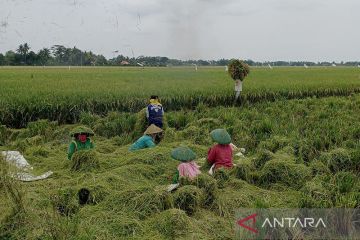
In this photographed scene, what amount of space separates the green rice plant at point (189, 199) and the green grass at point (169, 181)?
0.03ft

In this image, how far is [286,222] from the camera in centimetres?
363

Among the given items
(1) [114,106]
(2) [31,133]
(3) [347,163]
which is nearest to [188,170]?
(3) [347,163]

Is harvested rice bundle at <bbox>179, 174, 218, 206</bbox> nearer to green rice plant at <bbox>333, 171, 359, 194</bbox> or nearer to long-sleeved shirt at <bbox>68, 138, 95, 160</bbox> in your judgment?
green rice plant at <bbox>333, 171, 359, 194</bbox>

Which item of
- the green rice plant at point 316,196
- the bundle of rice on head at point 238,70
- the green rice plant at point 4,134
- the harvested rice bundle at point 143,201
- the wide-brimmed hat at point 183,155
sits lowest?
the green rice plant at point 4,134

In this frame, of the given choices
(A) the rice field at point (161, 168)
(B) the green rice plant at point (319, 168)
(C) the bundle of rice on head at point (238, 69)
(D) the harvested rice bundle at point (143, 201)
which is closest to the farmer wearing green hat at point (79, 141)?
(A) the rice field at point (161, 168)

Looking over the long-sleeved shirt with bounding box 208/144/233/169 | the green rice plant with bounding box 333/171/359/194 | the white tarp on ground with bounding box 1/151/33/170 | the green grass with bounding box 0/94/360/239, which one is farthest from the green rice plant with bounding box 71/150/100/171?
the green rice plant with bounding box 333/171/359/194

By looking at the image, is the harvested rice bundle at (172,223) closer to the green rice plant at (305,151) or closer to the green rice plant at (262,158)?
the green rice plant at (262,158)

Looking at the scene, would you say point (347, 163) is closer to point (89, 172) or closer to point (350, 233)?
point (350, 233)

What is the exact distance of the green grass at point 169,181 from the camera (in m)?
3.63

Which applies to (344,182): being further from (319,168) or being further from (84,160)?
(84,160)

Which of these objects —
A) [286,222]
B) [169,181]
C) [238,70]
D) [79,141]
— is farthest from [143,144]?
[238,70]

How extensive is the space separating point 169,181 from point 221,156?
0.84 m

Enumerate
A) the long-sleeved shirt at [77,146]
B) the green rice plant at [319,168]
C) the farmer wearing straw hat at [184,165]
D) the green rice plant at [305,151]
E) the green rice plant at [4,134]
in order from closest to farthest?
the farmer wearing straw hat at [184,165] → the green rice plant at [319,168] → the green rice plant at [305,151] → the long-sleeved shirt at [77,146] → the green rice plant at [4,134]

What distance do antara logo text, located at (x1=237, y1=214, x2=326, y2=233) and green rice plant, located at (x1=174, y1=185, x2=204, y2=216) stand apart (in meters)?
0.58
